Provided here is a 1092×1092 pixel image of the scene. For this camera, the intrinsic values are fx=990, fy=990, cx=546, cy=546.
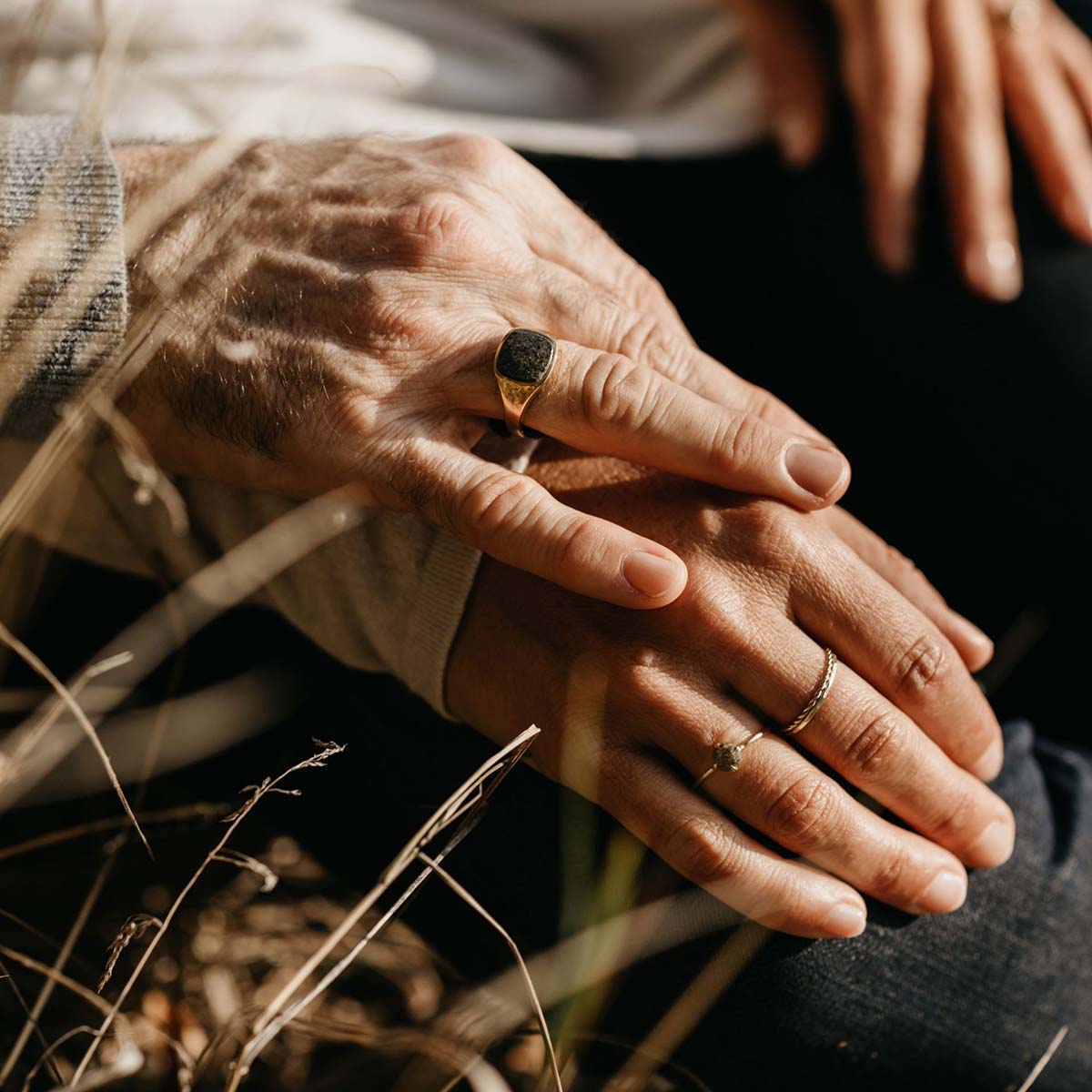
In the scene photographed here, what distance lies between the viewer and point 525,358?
0.90 m

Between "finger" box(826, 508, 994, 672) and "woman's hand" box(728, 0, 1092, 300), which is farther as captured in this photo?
"woman's hand" box(728, 0, 1092, 300)

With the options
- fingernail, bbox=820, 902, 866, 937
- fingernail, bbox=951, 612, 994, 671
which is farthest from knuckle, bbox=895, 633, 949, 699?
fingernail, bbox=820, 902, 866, 937

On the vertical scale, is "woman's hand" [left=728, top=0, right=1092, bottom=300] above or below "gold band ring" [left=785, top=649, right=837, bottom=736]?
above

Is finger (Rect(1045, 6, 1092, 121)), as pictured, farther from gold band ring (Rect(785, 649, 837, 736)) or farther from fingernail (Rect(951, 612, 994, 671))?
gold band ring (Rect(785, 649, 837, 736))

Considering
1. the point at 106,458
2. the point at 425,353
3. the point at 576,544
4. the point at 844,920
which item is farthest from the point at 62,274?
the point at 844,920

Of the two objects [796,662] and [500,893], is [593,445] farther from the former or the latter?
[500,893]

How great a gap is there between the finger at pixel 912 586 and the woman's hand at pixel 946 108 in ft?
1.98

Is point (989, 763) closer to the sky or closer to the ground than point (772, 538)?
closer to the ground

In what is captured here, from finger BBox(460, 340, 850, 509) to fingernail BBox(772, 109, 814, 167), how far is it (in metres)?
0.77

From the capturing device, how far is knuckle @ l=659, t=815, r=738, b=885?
872 mm

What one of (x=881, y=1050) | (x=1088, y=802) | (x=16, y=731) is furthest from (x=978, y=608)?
(x=16, y=731)

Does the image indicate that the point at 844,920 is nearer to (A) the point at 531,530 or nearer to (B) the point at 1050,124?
(A) the point at 531,530

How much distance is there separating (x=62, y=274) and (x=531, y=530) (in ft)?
1.73

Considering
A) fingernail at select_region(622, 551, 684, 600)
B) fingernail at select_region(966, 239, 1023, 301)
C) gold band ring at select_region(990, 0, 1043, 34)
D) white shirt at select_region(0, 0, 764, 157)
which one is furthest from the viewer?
gold band ring at select_region(990, 0, 1043, 34)
